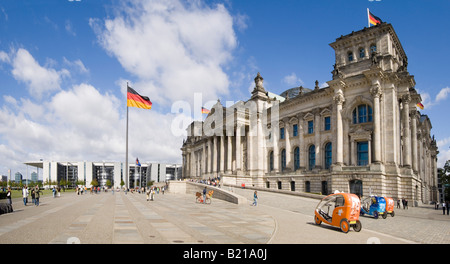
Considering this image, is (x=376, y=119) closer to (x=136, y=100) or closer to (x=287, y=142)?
(x=287, y=142)

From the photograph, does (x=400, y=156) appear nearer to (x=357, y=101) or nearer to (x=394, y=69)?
(x=357, y=101)

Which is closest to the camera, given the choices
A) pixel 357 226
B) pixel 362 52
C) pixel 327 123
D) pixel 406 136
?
pixel 357 226

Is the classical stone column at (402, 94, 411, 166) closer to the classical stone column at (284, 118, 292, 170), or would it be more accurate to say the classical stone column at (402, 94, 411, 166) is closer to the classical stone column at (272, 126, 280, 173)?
the classical stone column at (284, 118, 292, 170)

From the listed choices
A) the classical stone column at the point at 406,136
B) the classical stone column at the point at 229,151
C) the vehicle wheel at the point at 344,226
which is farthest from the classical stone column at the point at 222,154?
the vehicle wheel at the point at 344,226

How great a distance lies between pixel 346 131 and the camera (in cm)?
4641

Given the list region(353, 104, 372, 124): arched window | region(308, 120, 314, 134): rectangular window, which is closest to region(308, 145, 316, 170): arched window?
region(308, 120, 314, 134): rectangular window

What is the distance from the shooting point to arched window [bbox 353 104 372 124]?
4509 cm

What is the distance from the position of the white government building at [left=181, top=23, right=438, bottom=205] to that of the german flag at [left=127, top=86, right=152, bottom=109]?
25.0 metres

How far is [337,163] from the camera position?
148 feet

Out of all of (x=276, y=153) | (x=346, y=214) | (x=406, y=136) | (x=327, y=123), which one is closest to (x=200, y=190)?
(x=276, y=153)

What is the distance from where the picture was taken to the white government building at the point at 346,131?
4247 cm

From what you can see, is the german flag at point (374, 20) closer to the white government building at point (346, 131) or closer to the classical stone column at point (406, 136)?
the white government building at point (346, 131)

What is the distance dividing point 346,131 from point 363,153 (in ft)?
12.5
